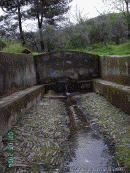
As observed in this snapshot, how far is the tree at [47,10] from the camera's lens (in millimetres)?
21438

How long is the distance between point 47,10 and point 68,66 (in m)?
13.0

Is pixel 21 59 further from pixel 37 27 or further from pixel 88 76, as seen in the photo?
pixel 37 27

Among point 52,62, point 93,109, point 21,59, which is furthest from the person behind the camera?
point 52,62

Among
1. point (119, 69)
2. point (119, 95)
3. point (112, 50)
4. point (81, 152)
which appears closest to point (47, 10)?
point (112, 50)

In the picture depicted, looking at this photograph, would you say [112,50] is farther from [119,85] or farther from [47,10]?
[47,10]

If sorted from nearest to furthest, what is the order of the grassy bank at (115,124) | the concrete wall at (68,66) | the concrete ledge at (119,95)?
the grassy bank at (115,124) → the concrete ledge at (119,95) → the concrete wall at (68,66)

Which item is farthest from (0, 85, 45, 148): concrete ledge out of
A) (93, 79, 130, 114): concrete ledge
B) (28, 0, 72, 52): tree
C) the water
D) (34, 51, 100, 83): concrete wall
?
(28, 0, 72, 52): tree

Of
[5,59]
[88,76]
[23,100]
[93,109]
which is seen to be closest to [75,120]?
[93,109]

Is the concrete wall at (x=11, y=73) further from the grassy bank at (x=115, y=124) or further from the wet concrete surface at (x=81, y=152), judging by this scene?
the grassy bank at (x=115, y=124)

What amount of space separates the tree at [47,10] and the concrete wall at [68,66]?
11.2m

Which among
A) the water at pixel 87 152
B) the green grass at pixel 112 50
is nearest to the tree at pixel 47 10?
the green grass at pixel 112 50

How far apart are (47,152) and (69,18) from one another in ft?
67.1

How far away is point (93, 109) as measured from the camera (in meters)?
6.83

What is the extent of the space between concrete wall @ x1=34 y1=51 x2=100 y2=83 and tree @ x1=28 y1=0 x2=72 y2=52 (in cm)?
1118
